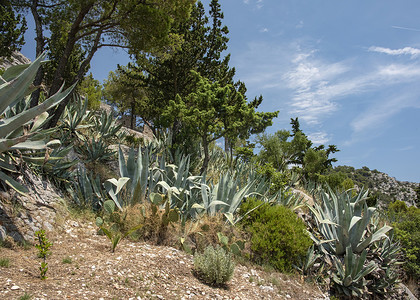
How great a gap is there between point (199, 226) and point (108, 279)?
7.30 feet

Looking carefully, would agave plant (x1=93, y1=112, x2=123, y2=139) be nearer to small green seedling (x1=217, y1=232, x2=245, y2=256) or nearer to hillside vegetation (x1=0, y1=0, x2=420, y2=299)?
hillside vegetation (x1=0, y1=0, x2=420, y2=299)

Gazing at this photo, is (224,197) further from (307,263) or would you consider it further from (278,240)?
(307,263)

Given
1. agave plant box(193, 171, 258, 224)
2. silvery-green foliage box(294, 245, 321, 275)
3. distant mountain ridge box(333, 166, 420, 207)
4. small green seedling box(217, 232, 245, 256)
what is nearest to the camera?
small green seedling box(217, 232, 245, 256)

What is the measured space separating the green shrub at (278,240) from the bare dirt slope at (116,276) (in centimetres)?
36

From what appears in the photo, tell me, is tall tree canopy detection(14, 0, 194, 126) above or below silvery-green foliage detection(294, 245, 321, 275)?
above

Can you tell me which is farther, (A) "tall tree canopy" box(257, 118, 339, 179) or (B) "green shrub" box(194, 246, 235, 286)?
(A) "tall tree canopy" box(257, 118, 339, 179)

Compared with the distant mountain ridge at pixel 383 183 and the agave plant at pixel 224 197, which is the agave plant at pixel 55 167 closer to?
the agave plant at pixel 224 197

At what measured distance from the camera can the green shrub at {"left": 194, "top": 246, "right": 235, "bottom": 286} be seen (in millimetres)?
3730

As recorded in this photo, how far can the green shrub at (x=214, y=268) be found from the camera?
12.2 ft

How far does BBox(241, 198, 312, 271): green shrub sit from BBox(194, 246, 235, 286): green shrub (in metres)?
1.44

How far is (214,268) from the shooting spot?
12.2 feet

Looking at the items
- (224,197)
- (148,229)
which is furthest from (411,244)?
(148,229)

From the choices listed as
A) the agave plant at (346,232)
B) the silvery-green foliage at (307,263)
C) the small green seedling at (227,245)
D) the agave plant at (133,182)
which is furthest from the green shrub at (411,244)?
the agave plant at (133,182)

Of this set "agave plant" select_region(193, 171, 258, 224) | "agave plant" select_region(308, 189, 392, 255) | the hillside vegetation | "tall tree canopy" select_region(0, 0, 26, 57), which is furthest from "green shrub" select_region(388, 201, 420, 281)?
"tall tree canopy" select_region(0, 0, 26, 57)
